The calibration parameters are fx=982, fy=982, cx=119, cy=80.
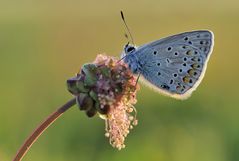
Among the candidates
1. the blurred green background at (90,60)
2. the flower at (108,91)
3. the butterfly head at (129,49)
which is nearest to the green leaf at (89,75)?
the flower at (108,91)

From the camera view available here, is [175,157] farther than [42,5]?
No

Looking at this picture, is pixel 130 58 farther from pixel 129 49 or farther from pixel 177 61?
pixel 177 61

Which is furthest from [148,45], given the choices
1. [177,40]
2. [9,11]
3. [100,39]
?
[9,11]

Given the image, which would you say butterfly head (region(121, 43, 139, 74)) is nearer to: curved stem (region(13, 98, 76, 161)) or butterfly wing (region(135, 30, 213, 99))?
butterfly wing (region(135, 30, 213, 99))

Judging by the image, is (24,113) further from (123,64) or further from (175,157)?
(123,64)

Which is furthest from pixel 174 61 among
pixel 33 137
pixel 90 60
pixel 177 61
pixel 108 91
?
pixel 90 60

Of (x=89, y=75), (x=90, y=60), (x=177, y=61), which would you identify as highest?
(x=89, y=75)
